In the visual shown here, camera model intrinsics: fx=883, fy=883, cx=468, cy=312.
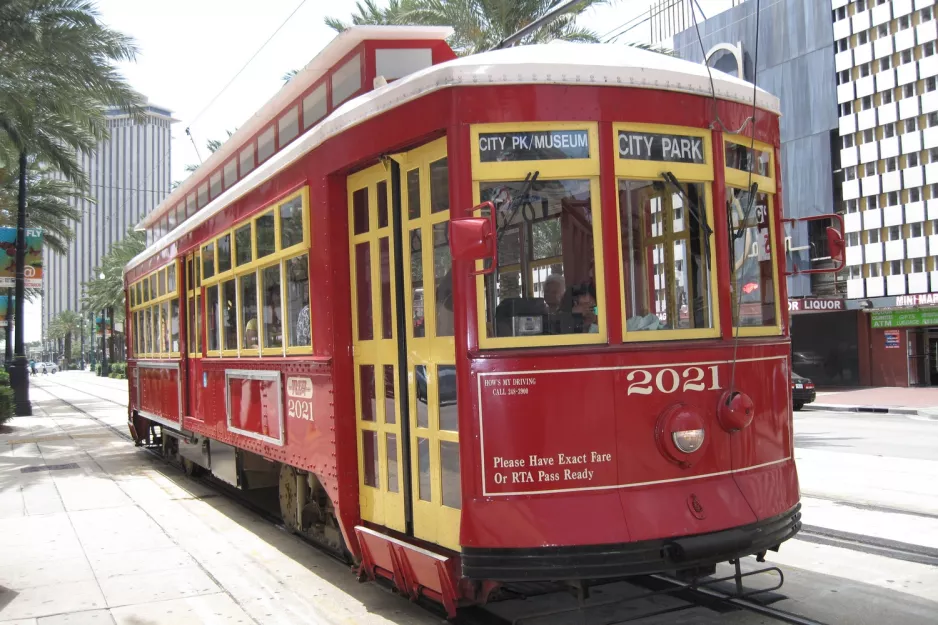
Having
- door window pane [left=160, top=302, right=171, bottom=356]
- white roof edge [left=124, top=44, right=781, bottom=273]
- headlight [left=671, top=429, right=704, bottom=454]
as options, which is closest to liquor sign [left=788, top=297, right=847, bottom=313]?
door window pane [left=160, top=302, right=171, bottom=356]

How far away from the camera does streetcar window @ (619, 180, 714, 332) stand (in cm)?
447

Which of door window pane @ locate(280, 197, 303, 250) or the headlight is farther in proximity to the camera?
door window pane @ locate(280, 197, 303, 250)

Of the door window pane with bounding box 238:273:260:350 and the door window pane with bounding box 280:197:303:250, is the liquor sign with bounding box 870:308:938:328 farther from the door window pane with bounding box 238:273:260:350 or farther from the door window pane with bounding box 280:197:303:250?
the door window pane with bounding box 280:197:303:250

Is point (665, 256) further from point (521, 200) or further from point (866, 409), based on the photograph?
point (866, 409)

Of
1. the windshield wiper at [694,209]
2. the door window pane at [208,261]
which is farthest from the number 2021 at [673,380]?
the door window pane at [208,261]

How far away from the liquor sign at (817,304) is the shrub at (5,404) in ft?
74.3

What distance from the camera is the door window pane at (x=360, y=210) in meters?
5.34

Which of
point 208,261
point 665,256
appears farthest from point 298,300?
point 208,261

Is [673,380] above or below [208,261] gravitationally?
below

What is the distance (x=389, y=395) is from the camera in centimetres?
511

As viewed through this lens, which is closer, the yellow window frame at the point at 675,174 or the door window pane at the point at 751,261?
the yellow window frame at the point at 675,174

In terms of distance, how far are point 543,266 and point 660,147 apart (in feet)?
2.80

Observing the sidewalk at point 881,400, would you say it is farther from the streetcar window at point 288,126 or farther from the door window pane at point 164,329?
the streetcar window at point 288,126

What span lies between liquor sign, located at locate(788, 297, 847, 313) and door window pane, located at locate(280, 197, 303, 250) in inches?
995
